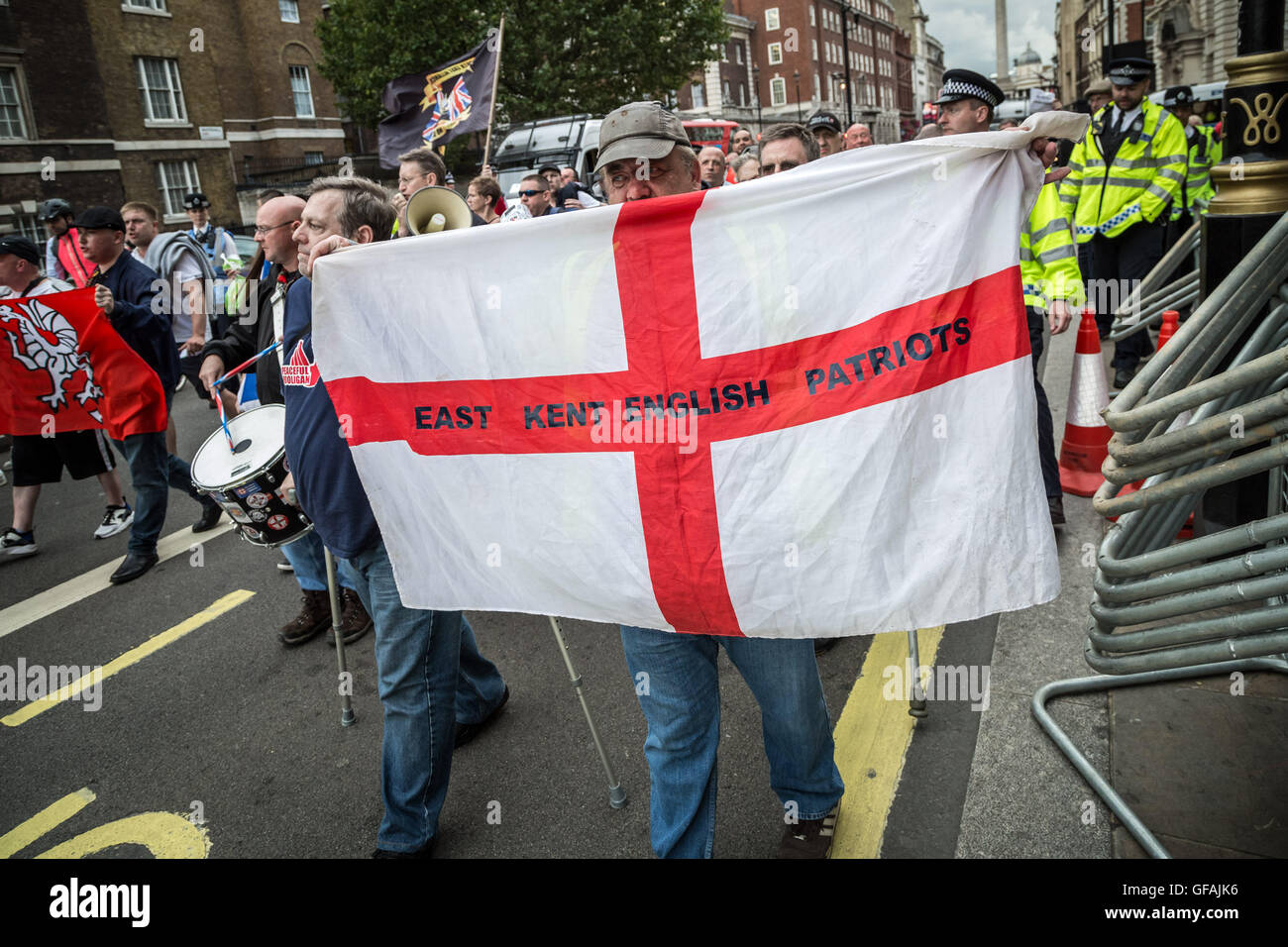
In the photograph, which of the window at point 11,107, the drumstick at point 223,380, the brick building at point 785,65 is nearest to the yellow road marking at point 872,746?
the drumstick at point 223,380

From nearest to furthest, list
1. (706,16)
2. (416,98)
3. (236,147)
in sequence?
1. (416,98)
2. (706,16)
3. (236,147)

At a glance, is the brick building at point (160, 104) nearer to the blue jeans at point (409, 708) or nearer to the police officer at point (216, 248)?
the police officer at point (216, 248)

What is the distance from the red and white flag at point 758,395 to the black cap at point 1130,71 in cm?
588

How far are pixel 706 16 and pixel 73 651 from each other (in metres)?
31.9

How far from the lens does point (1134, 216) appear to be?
6727mm

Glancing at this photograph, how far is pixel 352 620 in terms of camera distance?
4602mm

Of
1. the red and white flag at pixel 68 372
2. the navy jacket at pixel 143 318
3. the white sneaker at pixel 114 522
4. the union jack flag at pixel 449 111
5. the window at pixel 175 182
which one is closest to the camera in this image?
the red and white flag at pixel 68 372

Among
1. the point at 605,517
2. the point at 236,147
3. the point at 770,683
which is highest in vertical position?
the point at 236,147

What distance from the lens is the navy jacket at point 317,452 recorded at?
2.78 meters

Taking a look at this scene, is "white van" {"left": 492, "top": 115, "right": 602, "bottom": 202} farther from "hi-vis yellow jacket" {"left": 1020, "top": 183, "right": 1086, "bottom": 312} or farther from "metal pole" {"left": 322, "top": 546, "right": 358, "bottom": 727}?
"metal pole" {"left": 322, "top": 546, "right": 358, "bottom": 727}

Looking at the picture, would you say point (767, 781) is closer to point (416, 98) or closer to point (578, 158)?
point (416, 98)

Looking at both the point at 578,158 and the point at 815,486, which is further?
the point at 578,158

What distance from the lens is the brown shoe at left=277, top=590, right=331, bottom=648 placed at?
448 centimetres
